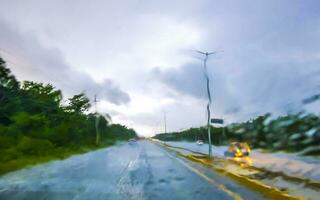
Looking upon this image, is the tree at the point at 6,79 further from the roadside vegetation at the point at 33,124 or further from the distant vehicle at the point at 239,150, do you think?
the distant vehicle at the point at 239,150

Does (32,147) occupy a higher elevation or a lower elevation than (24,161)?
higher

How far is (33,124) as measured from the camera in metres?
61.6

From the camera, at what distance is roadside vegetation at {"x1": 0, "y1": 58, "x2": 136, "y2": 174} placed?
4884 cm

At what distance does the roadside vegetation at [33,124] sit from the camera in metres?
48.8

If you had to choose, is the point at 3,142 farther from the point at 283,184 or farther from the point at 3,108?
the point at 283,184

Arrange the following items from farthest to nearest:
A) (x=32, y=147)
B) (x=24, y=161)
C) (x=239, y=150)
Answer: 1. (x=32, y=147)
2. (x=239, y=150)
3. (x=24, y=161)

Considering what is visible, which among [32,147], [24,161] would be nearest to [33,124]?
[32,147]

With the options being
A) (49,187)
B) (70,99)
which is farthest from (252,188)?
(70,99)

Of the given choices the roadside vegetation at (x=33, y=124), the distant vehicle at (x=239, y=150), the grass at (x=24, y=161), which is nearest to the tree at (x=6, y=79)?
the roadside vegetation at (x=33, y=124)

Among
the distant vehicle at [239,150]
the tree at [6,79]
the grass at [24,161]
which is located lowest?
the grass at [24,161]

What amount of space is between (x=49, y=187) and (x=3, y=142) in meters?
32.6

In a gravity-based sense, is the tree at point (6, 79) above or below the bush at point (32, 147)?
above

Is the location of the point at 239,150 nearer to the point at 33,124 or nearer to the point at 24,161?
the point at 24,161

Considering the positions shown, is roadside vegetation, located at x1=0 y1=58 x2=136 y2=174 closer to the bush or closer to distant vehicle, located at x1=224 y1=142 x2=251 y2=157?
the bush
